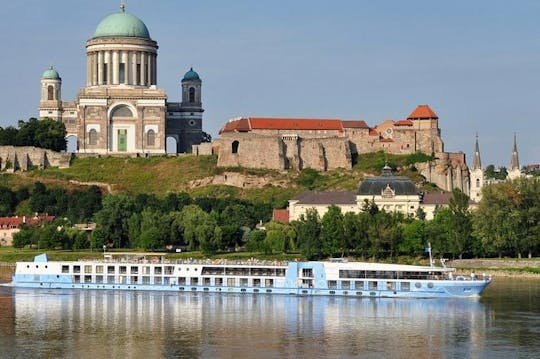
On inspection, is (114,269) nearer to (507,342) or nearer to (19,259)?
(19,259)

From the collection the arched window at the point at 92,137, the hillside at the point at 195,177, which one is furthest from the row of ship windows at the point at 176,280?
the arched window at the point at 92,137

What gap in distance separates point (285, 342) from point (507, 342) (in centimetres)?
871

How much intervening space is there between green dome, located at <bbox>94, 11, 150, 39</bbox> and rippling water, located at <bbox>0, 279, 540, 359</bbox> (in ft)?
178

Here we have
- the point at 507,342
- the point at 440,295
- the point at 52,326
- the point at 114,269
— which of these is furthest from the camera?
the point at 114,269

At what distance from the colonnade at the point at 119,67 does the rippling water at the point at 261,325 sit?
173 ft

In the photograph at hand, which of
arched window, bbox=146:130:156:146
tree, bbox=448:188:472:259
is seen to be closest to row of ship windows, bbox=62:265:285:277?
tree, bbox=448:188:472:259

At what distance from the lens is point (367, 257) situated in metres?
86.7

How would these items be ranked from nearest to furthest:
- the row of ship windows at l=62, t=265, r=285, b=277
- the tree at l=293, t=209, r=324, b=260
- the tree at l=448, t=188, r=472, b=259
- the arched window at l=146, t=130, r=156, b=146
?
the row of ship windows at l=62, t=265, r=285, b=277, the tree at l=448, t=188, r=472, b=259, the tree at l=293, t=209, r=324, b=260, the arched window at l=146, t=130, r=156, b=146

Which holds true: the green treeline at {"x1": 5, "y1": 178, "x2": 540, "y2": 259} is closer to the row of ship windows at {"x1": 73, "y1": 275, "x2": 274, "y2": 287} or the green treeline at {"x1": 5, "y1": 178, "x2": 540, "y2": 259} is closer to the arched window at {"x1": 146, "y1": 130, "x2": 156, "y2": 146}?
the row of ship windows at {"x1": 73, "y1": 275, "x2": 274, "y2": 287}

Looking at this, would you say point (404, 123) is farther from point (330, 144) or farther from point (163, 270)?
point (163, 270)

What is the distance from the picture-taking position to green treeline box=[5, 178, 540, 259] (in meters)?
85.4

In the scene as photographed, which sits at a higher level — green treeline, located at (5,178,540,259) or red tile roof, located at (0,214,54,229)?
red tile roof, located at (0,214,54,229)

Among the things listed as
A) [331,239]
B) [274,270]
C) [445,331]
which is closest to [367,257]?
[331,239]

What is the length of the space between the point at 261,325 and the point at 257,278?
11902 millimetres
